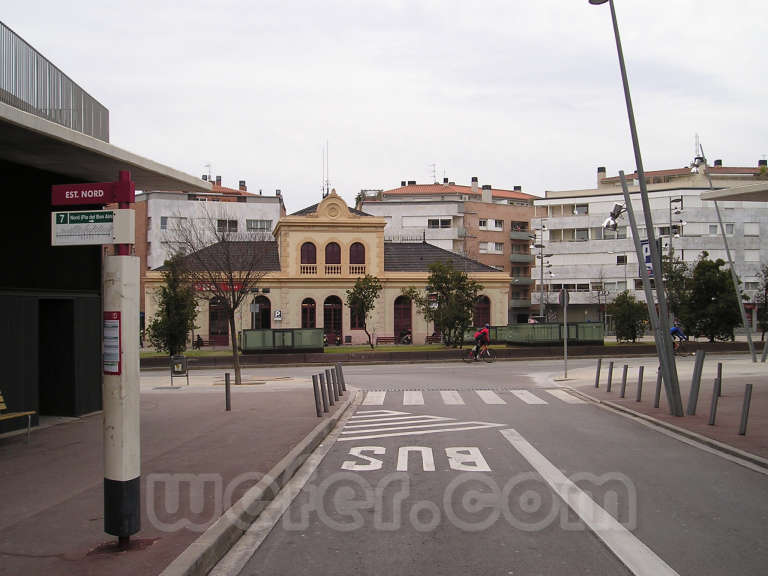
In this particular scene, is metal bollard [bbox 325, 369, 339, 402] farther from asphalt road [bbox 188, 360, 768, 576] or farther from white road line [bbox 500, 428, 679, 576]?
white road line [bbox 500, 428, 679, 576]

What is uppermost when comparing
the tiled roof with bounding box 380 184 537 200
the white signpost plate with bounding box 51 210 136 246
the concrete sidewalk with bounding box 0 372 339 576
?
the tiled roof with bounding box 380 184 537 200

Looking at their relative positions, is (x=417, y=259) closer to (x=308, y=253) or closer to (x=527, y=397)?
(x=308, y=253)

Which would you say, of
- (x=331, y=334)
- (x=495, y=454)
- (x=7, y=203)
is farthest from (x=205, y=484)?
(x=331, y=334)

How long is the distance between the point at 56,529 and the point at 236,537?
159 centimetres

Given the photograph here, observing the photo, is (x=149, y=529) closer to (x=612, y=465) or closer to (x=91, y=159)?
(x=612, y=465)

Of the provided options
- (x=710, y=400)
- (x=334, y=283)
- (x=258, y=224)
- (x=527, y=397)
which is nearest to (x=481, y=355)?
(x=527, y=397)

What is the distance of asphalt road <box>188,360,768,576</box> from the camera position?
243 inches

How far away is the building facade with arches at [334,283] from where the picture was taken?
57.6 m

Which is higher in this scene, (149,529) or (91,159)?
(91,159)

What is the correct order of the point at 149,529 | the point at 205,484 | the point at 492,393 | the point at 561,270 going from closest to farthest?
the point at 149,529
the point at 205,484
the point at 492,393
the point at 561,270

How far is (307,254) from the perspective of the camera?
5862 cm

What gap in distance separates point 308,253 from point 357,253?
3803 mm

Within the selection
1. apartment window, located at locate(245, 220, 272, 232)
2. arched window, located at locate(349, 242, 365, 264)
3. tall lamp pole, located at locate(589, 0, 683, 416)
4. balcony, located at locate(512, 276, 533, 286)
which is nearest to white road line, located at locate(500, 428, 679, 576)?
tall lamp pole, located at locate(589, 0, 683, 416)

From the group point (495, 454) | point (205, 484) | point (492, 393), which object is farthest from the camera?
point (492, 393)
